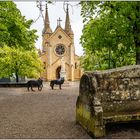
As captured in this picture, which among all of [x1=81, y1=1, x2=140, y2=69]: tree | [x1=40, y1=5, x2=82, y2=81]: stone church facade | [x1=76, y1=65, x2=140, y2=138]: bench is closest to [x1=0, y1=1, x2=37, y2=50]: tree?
[x1=81, y1=1, x2=140, y2=69]: tree


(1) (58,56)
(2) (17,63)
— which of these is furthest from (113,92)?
(1) (58,56)

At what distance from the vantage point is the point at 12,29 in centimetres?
2662

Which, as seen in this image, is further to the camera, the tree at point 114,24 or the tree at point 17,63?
the tree at point 17,63

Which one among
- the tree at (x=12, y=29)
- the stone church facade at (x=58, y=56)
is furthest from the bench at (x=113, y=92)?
the stone church facade at (x=58, y=56)

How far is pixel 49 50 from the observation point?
82750 mm

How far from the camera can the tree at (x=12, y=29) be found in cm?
2451

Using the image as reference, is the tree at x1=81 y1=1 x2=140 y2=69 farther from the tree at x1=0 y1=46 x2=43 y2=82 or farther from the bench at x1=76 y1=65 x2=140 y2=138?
the tree at x1=0 y1=46 x2=43 y2=82

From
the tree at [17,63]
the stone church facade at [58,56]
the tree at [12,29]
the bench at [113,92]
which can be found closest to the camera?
the bench at [113,92]

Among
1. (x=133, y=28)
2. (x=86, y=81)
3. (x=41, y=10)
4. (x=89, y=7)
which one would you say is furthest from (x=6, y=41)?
(x=86, y=81)

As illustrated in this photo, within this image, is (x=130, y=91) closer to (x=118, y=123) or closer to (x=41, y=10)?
(x=118, y=123)

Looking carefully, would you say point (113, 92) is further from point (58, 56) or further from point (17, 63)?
point (58, 56)

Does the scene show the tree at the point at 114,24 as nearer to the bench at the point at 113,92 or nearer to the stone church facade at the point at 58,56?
the bench at the point at 113,92

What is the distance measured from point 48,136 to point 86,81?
6.56ft

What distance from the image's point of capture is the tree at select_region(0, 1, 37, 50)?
2451 centimetres
